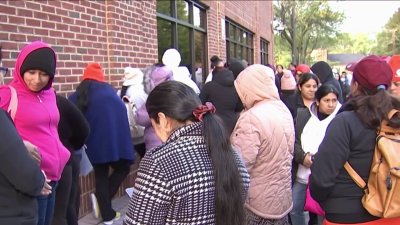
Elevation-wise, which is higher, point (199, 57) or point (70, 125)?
point (199, 57)

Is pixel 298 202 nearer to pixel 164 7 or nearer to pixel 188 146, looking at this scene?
pixel 188 146

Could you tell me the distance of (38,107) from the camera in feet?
10.3

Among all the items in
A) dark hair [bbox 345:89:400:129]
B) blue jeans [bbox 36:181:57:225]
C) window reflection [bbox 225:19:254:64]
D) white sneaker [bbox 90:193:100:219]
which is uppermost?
window reflection [bbox 225:19:254:64]

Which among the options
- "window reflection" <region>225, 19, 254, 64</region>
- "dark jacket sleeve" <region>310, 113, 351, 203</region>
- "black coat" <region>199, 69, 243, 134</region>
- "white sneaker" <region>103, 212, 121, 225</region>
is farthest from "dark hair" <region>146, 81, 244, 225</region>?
"window reflection" <region>225, 19, 254, 64</region>

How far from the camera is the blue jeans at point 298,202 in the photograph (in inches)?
160

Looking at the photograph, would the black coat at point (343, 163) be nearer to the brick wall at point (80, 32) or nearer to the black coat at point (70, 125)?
the black coat at point (70, 125)

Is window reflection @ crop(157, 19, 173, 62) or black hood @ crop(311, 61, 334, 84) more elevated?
window reflection @ crop(157, 19, 173, 62)

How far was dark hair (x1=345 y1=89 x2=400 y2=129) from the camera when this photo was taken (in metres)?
2.47

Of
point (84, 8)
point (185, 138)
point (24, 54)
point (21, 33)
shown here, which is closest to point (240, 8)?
point (84, 8)

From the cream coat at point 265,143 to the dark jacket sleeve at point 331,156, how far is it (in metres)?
0.50

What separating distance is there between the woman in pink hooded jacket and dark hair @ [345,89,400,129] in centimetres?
202

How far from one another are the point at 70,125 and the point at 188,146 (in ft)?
7.07

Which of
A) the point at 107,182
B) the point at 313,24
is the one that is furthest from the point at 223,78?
the point at 313,24

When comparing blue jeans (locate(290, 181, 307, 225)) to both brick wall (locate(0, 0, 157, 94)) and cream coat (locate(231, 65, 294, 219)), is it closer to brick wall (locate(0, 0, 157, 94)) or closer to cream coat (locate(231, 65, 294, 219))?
cream coat (locate(231, 65, 294, 219))
